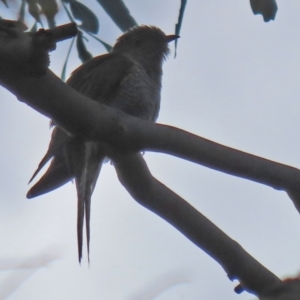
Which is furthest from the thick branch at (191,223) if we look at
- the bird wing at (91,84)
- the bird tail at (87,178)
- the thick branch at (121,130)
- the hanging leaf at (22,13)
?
the bird wing at (91,84)

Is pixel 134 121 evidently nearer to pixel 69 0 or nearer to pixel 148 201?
pixel 148 201

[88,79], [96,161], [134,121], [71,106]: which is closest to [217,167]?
[134,121]

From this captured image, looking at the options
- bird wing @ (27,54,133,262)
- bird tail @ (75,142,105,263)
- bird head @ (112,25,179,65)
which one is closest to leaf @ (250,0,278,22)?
bird wing @ (27,54,133,262)

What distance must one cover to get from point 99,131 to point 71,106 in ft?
0.38

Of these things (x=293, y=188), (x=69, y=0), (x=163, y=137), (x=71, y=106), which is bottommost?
(x=293, y=188)

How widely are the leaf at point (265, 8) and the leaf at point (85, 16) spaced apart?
0.64 metres

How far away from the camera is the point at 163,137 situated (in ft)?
6.20

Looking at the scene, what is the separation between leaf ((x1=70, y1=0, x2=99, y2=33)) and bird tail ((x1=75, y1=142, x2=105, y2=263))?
22.3 inches

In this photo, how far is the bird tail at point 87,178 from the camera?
2864 millimetres

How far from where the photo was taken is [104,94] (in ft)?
12.2

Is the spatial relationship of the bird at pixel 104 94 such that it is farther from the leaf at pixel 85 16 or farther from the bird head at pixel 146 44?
the leaf at pixel 85 16

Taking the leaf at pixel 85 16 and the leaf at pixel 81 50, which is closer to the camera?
the leaf at pixel 85 16

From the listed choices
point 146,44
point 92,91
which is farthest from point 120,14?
→ point 146,44

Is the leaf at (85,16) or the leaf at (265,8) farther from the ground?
the leaf at (85,16)
